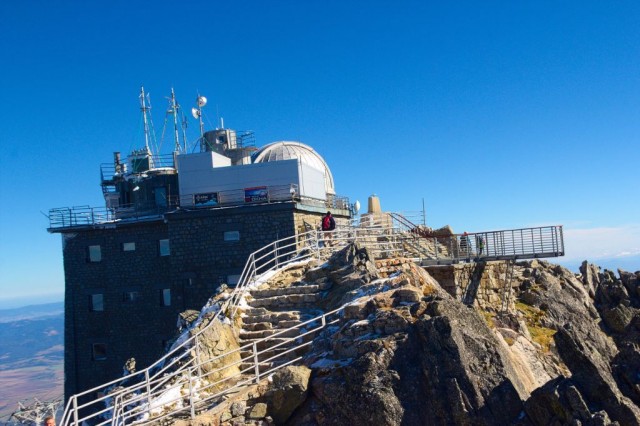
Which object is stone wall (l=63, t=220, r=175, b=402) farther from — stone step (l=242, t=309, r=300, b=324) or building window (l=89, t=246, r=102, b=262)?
stone step (l=242, t=309, r=300, b=324)

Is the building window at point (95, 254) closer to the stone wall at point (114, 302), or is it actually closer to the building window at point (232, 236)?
the stone wall at point (114, 302)

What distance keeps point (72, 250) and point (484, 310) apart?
21.7 m

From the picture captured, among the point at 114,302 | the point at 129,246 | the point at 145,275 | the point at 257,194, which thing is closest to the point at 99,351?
the point at 114,302

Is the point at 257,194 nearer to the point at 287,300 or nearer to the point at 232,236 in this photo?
the point at 232,236

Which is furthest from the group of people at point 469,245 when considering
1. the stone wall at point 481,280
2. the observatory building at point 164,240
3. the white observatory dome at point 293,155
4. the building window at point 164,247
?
the building window at point 164,247

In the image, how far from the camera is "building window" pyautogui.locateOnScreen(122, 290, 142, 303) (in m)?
31.8

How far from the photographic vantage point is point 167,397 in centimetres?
1402

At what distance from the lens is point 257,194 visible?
2945 cm

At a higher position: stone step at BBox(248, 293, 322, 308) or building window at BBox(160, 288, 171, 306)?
stone step at BBox(248, 293, 322, 308)

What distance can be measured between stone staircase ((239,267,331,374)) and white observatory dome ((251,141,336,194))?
18.5m

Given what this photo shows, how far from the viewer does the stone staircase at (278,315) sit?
51.9ft

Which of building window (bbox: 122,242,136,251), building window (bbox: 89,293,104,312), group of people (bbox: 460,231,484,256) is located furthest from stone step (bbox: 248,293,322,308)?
building window (bbox: 89,293,104,312)

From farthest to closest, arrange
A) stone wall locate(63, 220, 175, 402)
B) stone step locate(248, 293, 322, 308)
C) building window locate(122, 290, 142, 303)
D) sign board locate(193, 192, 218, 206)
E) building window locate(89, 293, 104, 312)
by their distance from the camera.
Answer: building window locate(89, 293, 104, 312) < building window locate(122, 290, 142, 303) < stone wall locate(63, 220, 175, 402) < sign board locate(193, 192, 218, 206) < stone step locate(248, 293, 322, 308)

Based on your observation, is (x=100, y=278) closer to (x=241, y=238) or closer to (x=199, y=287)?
(x=199, y=287)
